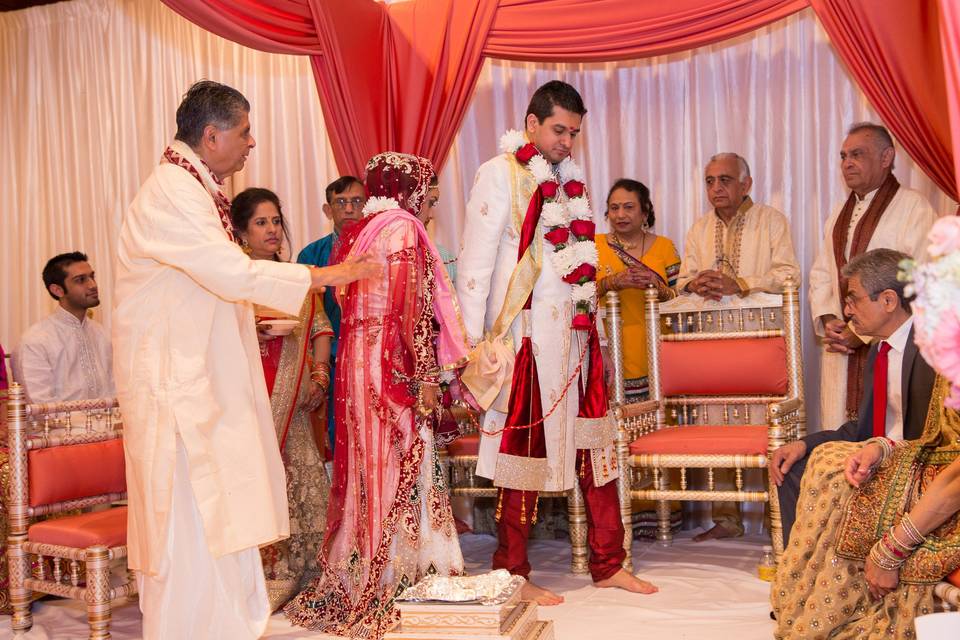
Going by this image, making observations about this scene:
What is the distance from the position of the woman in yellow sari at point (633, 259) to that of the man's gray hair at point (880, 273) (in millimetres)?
1715

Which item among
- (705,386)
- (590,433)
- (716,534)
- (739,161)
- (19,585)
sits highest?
(739,161)

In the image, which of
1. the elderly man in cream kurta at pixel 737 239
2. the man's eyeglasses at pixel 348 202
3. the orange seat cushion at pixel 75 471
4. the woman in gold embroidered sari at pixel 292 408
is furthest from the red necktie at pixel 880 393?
the orange seat cushion at pixel 75 471

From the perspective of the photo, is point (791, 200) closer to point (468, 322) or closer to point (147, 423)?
point (468, 322)

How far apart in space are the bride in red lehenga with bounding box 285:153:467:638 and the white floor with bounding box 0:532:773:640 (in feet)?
0.95

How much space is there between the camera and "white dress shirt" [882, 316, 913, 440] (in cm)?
303

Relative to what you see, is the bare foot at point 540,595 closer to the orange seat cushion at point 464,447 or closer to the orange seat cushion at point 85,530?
the orange seat cushion at point 464,447

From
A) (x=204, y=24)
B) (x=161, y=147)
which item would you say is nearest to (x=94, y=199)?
(x=161, y=147)

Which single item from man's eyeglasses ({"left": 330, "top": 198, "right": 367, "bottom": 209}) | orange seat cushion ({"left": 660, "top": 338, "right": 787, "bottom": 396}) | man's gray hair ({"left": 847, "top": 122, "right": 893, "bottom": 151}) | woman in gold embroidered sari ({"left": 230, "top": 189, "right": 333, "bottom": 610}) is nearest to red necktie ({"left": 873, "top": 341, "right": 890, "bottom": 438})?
orange seat cushion ({"left": 660, "top": 338, "right": 787, "bottom": 396})

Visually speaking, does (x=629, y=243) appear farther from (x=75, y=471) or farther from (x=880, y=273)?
(x=75, y=471)

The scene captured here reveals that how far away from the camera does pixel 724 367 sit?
4422mm

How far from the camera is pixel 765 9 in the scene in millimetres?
4664

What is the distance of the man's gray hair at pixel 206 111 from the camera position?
3.12m

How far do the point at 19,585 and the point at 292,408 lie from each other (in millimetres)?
1186

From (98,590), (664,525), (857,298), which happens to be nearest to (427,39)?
(664,525)
